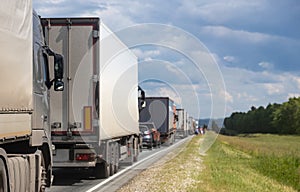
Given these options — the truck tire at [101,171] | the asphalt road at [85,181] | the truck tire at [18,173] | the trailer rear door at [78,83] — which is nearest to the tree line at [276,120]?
the asphalt road at [85,181]

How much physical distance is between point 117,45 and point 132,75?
508cm

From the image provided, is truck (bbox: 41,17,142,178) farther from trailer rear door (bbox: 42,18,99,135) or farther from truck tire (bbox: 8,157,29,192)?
truck tire (bbox: 8,157,29,192)

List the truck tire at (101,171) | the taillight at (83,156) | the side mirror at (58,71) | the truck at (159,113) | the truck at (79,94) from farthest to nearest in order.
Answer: the truck at (159,113), the truck tire at (101,171), the taillight at (83,156), the truck at (79,94), the side mirror at (58,71)

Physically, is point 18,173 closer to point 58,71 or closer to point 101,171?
point 58,71

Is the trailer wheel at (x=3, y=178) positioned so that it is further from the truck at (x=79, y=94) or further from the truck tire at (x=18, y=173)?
the truck at (x=79, y=94)

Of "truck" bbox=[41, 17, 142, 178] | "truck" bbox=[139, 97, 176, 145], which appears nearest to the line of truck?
"truck" bbox=[41, 17, 142, 178]

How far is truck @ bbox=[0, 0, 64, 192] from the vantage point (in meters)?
8.59

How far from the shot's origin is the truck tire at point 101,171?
1870 centimetres

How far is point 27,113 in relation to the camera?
990cm

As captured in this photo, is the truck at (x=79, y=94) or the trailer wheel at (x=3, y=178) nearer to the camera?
the trailer wheel at (x=3, y=178)

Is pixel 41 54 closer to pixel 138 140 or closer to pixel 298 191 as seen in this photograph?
pixel 298 191

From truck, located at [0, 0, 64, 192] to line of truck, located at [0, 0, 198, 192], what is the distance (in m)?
0.01

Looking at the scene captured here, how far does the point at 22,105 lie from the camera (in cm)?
955

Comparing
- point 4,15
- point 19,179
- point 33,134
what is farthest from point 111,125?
point 4,15
